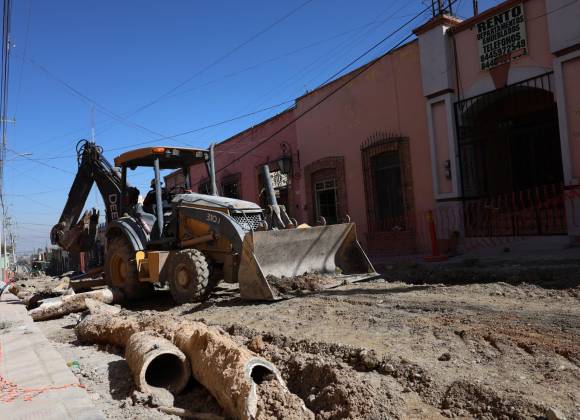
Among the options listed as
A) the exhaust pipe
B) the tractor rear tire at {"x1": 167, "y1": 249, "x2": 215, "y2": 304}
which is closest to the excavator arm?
the exhaust pipe

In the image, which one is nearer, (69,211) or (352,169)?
(69,211)

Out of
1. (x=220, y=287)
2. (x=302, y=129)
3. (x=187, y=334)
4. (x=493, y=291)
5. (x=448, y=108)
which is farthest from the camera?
(x=302, y=129)

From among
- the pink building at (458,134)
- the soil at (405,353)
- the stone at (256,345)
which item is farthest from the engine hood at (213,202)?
the stone at (256,345)

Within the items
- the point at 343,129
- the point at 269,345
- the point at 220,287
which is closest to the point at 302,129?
the point at 343,129

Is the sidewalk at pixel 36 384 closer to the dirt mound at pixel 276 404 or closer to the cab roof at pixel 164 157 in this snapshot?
the dirt mound at pixel 276 404

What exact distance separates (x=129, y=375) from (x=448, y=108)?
33.4 feet

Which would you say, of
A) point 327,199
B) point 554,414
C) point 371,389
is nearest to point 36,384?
point 371,389

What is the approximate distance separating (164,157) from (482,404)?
7.11 meters

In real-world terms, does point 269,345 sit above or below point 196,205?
below

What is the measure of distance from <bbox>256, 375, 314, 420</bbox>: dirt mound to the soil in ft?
0.05

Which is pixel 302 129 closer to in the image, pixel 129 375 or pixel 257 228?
pixel 257 228

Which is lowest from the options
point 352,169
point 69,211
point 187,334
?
point 187,334

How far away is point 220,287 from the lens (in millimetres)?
9086

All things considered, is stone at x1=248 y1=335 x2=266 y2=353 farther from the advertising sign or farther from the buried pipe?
the advertising sign
